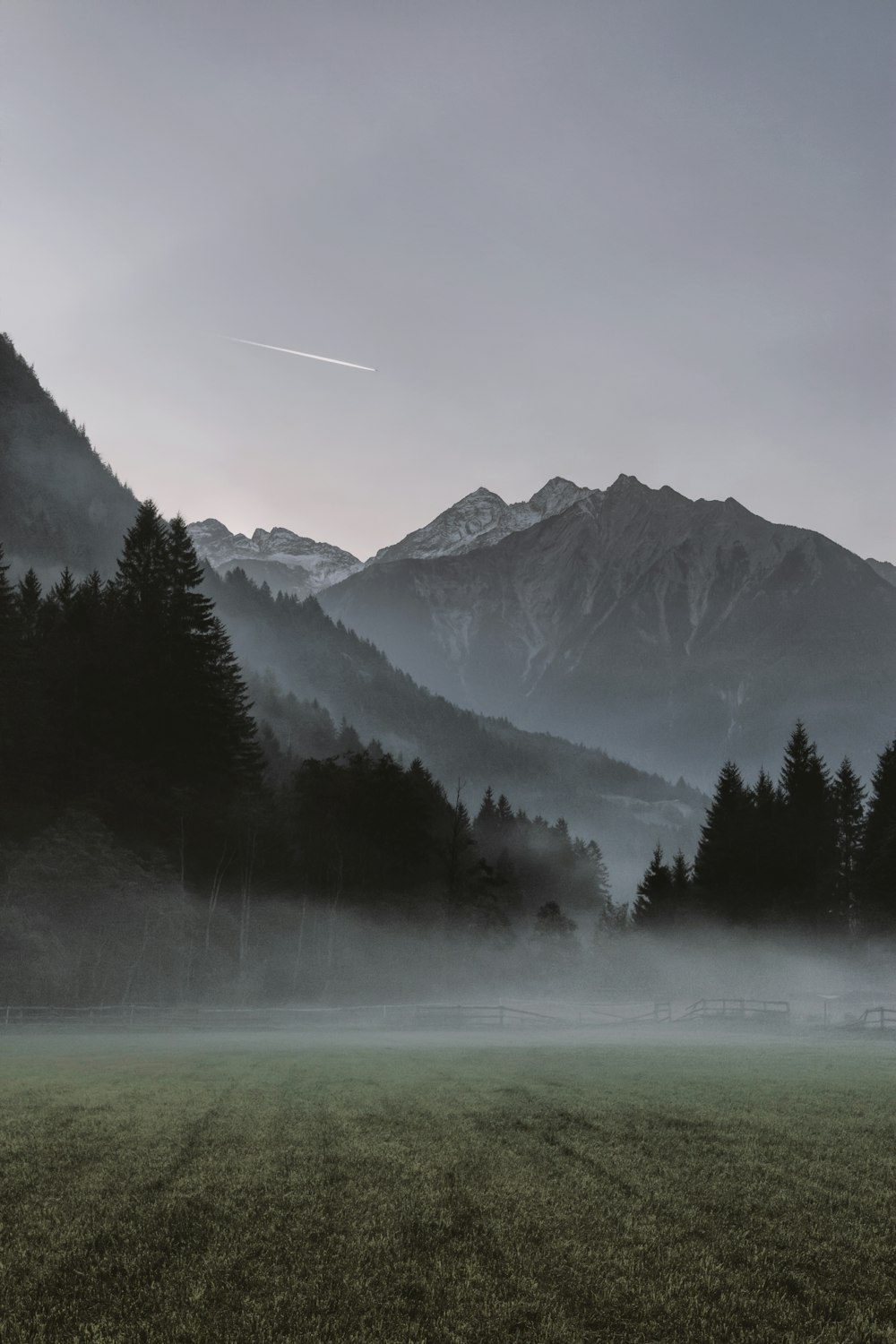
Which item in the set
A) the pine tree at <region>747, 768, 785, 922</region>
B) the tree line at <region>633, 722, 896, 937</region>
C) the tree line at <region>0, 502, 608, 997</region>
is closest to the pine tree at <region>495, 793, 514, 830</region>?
the tree line at <region>0, 502, 608, 997</region>

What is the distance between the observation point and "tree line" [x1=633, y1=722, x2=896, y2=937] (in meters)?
96.2

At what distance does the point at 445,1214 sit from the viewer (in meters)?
11.7

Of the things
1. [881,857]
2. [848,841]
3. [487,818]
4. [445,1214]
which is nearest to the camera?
[445,1214]

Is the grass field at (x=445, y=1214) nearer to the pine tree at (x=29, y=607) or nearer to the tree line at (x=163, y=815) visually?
the tree line at (x=163, y=815)

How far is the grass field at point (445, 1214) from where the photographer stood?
851cm

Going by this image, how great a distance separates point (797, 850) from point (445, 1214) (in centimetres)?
9769

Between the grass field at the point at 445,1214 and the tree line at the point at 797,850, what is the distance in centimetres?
7949

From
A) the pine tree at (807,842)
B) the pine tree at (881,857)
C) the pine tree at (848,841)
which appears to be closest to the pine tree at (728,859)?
the pine tree at (807,842)

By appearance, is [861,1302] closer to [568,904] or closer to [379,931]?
[379,931]

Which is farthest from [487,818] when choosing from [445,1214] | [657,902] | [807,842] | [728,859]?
[445,1214]

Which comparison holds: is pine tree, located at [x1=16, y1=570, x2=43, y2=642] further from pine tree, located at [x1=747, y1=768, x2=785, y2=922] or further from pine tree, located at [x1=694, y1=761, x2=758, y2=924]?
pine tree, located at [x1=747, y1=768, x2=785, y2=922]

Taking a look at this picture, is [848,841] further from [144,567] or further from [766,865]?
[144,567]

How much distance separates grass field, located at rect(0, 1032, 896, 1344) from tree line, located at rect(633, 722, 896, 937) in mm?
79492

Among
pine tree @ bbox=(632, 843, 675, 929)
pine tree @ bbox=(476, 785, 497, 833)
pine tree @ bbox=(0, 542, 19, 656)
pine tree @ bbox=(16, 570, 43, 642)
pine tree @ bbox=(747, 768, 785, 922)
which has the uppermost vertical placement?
pine tree @ bbox=(16, 570, 43, 642)
